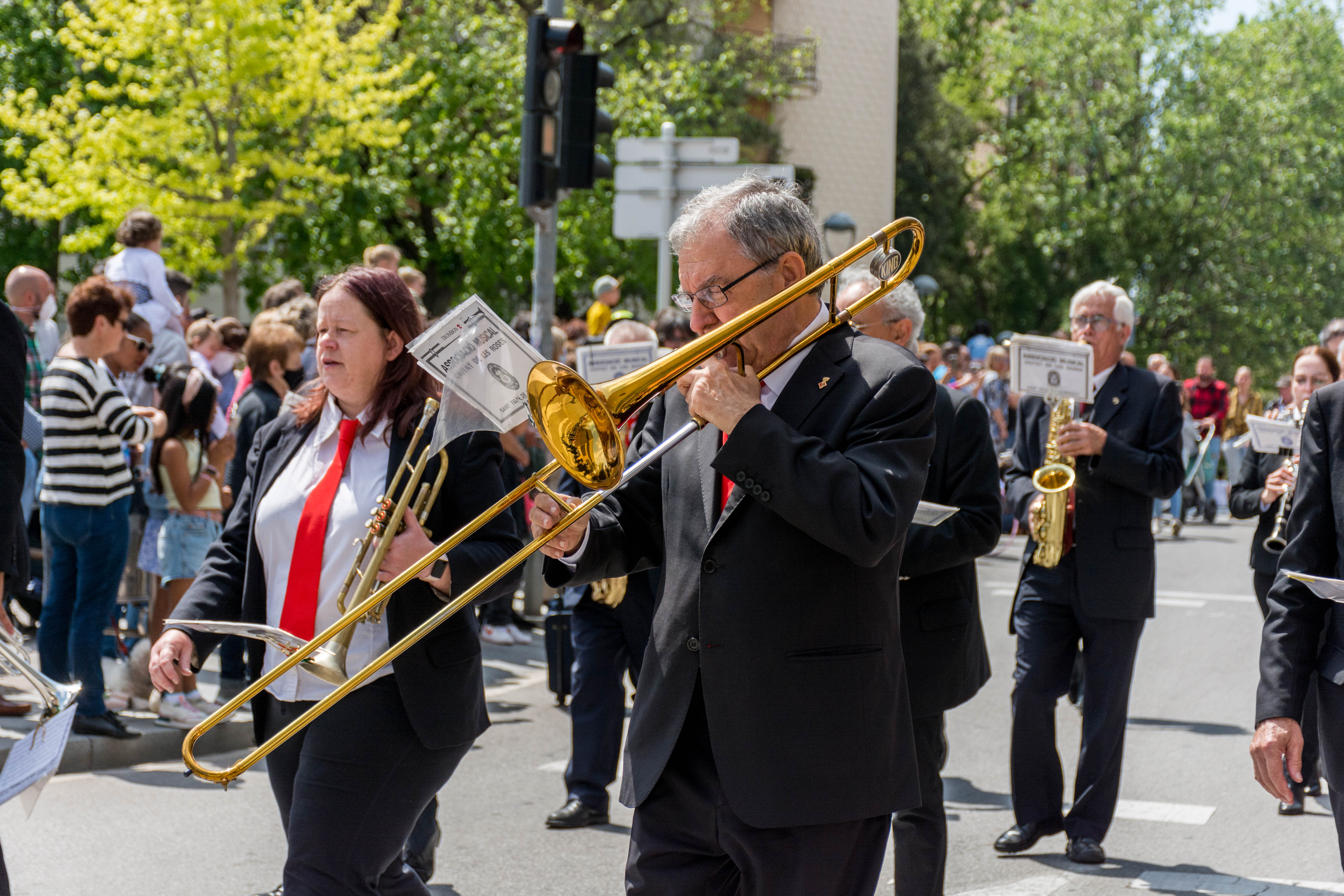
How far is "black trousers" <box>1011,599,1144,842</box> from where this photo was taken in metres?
5.64

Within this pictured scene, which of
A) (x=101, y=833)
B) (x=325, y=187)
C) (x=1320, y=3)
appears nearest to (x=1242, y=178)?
(x=1320, y=3)

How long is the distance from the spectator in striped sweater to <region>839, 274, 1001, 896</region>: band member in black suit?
352 centimetres

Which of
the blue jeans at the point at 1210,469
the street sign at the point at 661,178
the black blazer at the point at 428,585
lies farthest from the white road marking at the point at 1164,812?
the blue jeans at the point at 1210,469

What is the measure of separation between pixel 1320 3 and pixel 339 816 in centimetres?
4169

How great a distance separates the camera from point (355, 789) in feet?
11.0

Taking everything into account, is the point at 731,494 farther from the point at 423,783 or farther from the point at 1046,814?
the point at 1046,814

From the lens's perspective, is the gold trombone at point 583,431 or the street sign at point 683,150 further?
the street sign at point 683,150

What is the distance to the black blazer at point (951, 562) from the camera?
14.6 feet

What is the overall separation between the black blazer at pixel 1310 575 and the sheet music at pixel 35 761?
90.0 inches

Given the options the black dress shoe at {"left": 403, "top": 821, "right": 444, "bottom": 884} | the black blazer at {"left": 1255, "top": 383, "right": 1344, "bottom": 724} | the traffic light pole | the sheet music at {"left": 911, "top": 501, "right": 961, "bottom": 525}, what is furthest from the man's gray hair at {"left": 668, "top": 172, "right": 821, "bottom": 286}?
the traffic light pole

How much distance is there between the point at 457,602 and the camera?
117 inches

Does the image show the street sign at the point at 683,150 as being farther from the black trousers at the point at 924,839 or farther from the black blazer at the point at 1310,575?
the black blazer at the point at 1310,575

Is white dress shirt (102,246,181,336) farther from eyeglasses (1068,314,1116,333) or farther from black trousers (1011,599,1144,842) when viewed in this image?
black trousers (1011,599,1144,842)

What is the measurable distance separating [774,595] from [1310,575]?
1.28m
